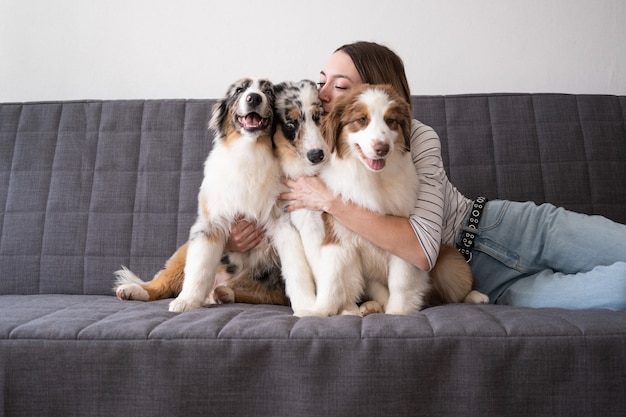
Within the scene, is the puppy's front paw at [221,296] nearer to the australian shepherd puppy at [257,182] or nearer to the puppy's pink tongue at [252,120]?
the australian shepherd puppy at [257,182]

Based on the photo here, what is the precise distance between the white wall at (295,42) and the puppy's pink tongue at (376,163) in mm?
1497

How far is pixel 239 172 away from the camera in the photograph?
208cm

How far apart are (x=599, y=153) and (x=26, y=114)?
121 inches

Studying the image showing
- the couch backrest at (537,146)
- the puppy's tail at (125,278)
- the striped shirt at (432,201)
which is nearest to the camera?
the striped shirt at (432,201)

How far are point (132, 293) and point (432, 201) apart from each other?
1337 millimetres

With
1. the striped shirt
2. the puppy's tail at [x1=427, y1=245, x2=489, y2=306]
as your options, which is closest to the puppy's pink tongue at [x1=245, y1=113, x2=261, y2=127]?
the striped shirt

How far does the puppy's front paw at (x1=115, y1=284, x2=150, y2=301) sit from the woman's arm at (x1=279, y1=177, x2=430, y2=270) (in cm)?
87

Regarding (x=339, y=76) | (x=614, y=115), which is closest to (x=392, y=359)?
(x=339, y=76)

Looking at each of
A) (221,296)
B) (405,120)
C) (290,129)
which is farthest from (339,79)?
(221,296)

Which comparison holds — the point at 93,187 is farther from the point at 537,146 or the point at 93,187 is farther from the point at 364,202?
the point at 537,146

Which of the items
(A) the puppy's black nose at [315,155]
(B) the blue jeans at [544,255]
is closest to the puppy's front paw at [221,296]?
(A) the puppy's black nose at [315,155]

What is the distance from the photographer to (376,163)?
179 centimetres

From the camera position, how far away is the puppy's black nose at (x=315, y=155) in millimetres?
1980

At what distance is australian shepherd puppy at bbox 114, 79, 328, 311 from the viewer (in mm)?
2000
